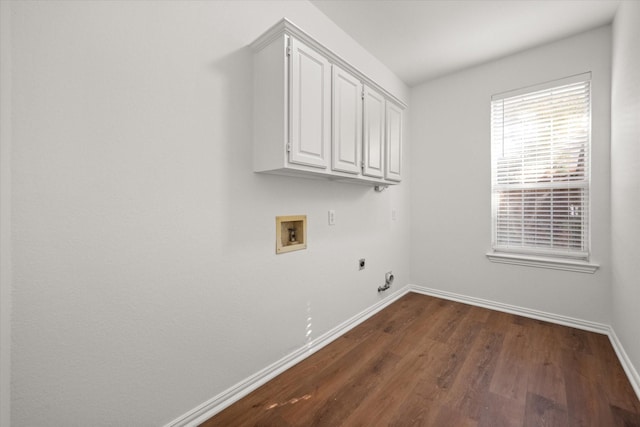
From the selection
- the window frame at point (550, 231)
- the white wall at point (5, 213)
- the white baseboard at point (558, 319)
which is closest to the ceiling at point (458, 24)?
the window frame at point (550, 231)

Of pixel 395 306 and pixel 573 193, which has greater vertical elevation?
pixel 573 193

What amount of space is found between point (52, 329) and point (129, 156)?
73 centimetres

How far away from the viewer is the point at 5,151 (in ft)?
2.92

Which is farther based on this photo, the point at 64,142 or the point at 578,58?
the point at 578,58

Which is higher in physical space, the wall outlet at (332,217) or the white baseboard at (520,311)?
the wall outlet at (332,217)

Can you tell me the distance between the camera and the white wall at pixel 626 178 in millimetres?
1679

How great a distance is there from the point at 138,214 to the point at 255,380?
4.03ft

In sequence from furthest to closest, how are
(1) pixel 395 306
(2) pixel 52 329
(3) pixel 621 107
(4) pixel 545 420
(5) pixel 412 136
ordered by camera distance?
(5) pixel 412 136, (1) pixel 395 306, (3) pixel 621 107, (4) pixel 545 420, (2) pixel 52 329

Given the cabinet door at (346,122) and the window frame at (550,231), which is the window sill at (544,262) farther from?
the cabinet door at (346,122)

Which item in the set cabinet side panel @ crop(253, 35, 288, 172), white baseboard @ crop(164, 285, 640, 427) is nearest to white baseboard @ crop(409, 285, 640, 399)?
white baseboard @ crop(164, 285, 640, 427)

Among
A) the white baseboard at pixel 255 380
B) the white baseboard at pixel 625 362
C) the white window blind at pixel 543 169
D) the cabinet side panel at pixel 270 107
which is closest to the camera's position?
the white baseboard at pixel 255 380

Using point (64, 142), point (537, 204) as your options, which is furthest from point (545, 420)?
point (64, 142)

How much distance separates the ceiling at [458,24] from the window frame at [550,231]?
432 millimetres

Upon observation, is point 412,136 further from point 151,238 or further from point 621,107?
point 151,238
